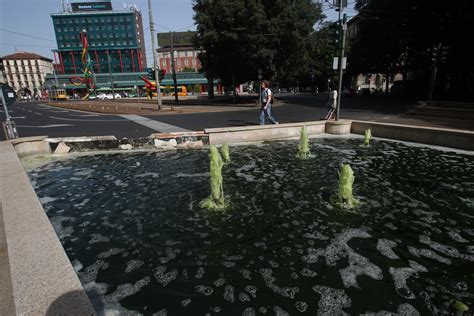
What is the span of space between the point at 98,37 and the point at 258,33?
3562 inches

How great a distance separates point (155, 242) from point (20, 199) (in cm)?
229

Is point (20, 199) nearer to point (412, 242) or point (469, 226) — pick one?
point (412, 242)

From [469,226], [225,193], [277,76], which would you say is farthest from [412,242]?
[277,76]

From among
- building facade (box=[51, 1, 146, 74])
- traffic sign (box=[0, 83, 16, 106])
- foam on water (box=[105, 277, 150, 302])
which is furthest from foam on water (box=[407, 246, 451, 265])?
building facade (box=[51, 1, 146, 74])

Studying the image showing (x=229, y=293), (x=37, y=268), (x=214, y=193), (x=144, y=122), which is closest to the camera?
(x=37, y=268)

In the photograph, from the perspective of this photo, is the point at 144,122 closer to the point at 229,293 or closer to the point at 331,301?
the point at 229,293

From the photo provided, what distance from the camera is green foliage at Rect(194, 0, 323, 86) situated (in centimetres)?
2516

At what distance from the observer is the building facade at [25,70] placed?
103 metres

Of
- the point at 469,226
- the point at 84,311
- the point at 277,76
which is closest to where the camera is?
the point at 84,311

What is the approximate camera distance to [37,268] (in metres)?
2.57

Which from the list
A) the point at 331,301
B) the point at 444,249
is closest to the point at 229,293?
the point at 331,301

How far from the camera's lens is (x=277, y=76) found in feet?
96.6

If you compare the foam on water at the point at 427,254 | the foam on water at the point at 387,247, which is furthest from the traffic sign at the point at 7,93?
the foam on water at the point at 427,254

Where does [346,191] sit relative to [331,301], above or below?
above
